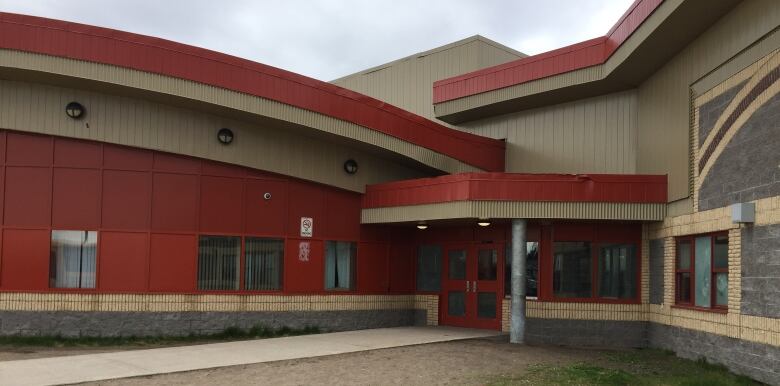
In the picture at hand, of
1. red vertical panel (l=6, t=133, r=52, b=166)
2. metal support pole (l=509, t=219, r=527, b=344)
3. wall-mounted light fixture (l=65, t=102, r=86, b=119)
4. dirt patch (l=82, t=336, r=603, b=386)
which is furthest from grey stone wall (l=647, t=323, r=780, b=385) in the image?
red vertical panel (l=6, t=133, r=52, b=166)

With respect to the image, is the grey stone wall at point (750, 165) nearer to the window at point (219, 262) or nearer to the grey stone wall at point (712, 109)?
the grey stone wall at point (712, 109)

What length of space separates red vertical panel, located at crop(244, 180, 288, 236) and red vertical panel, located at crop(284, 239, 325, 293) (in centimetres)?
54

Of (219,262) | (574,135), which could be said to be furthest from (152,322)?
(574,135)

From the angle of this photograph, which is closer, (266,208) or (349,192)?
(266,208)

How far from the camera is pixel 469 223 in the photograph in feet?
63.8

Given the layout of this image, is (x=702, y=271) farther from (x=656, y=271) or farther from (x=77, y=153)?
(x=77, y=153)

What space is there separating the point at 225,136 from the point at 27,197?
14.7 feet

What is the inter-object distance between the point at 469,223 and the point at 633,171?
164 inches

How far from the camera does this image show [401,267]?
20.9 meters

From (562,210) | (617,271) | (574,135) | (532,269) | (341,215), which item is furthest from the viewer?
(341,215)

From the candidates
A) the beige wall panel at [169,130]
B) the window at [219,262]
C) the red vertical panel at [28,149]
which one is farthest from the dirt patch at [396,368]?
the red vertical panel at [28,149]

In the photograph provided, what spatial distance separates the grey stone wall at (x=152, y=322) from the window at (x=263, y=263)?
2.31 ft

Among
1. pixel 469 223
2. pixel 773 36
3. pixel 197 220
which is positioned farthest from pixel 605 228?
pixel 197 220

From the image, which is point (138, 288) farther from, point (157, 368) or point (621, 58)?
point (621, 58)
